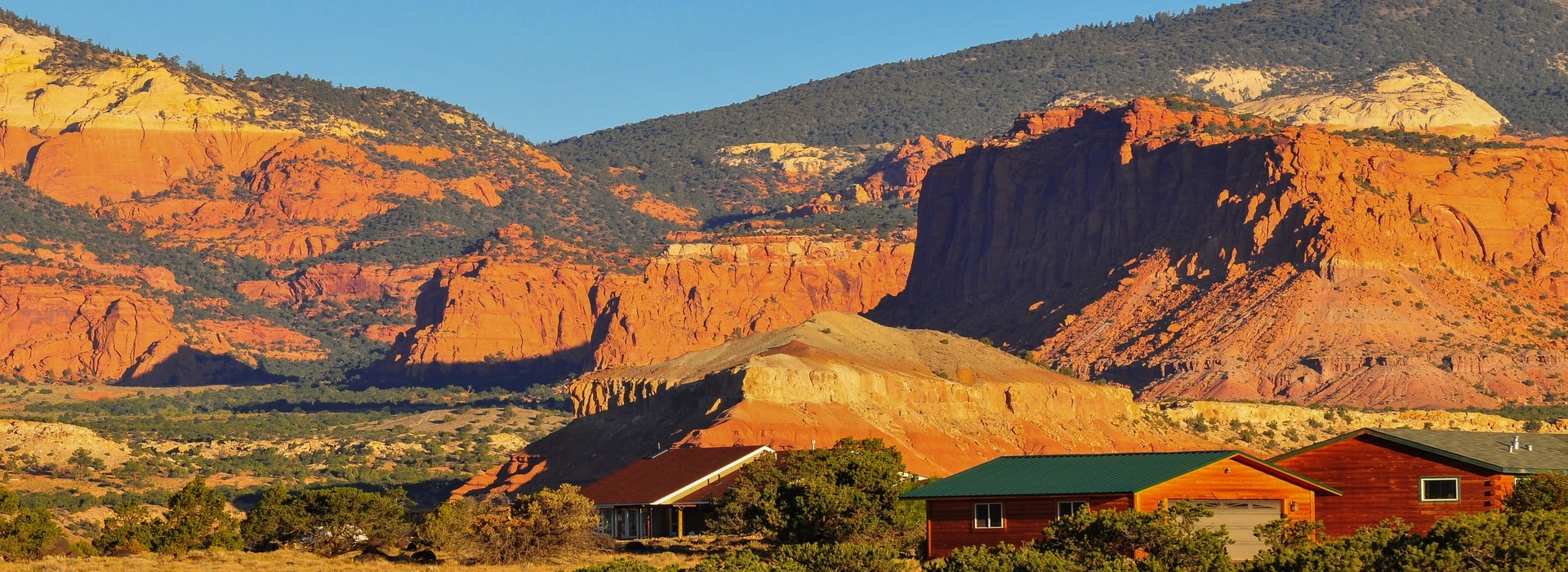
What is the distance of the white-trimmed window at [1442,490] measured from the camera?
52812 millimetres

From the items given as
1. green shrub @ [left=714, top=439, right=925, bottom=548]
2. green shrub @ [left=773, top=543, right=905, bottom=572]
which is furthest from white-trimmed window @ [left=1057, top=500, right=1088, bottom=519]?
green shrub @ [left=714, top=439, right=925, bottom=548]

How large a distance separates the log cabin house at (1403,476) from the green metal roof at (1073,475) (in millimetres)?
2036

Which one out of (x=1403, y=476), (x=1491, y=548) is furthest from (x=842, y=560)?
(x=1403, y=476)

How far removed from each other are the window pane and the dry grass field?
17.7 metres

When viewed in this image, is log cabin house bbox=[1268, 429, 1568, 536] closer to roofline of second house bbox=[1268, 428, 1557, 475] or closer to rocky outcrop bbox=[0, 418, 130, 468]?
roofline of second house bbox=[1268, 428, 1557, 475]

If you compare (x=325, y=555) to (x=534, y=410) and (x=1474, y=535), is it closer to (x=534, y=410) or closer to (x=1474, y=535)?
(x=1474, y=535)

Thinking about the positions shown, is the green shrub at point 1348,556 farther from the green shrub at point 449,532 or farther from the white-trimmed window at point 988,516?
the green shrub at point 449,532

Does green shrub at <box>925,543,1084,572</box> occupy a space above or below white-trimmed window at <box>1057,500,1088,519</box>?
below

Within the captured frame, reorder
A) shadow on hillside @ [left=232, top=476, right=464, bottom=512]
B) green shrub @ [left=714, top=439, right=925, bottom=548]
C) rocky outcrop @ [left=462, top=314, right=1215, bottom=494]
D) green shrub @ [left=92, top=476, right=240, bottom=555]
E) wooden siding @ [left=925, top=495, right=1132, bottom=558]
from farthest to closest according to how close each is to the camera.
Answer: shadow on hillside @ [left=232, top=476, right=464, bottom=512]
rocky outcrop @ [left=462, top=314, right=1215, bottom=494]
green shrub @ [left=92, top=476, right=240, bottom=555]
green shrub @ [left=714, top=439, right=925, bottom=548]
wooden siding @ [left=925, top=495, right=1132, bottom=558]

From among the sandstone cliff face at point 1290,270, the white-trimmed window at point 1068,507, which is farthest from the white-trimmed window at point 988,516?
the sandstone cliff face at point 1290,270

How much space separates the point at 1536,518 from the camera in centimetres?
4488

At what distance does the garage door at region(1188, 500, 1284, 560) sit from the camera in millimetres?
51656

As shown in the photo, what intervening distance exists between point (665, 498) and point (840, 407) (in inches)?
1434

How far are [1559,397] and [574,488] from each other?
88857 millimetres
